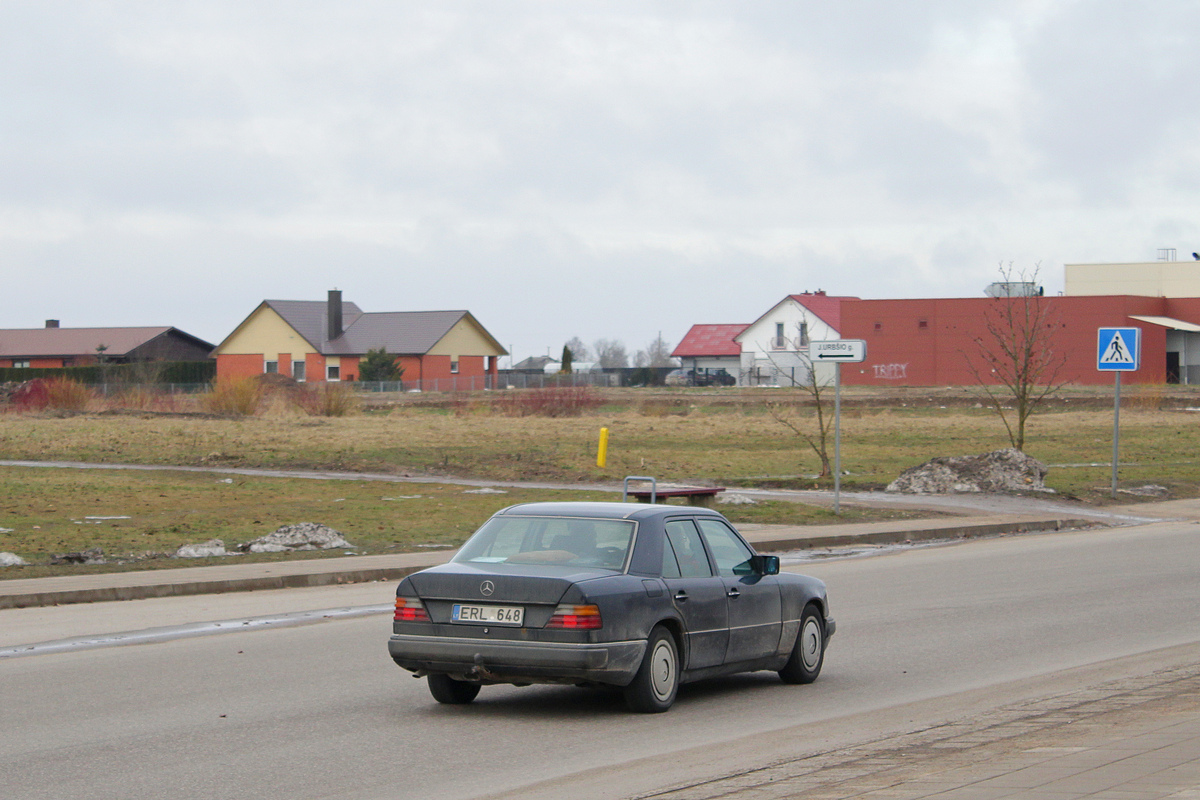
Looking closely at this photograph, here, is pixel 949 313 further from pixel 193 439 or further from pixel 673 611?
pixel 673 611

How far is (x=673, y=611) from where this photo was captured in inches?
353

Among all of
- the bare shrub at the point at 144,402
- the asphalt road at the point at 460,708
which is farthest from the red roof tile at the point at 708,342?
the asphalt road at the point at 460,708

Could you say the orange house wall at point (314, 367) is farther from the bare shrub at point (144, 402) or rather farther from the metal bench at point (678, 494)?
the metal bench at point (678, 494)

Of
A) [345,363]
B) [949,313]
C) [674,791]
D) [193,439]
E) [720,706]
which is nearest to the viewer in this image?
[674,791]

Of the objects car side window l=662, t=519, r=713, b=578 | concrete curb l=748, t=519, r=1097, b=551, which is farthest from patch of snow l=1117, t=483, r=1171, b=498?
car side window l=662, t=519, r=713, b=578

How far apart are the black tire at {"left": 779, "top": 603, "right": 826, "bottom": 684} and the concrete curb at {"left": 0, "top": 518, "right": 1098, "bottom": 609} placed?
296 inches

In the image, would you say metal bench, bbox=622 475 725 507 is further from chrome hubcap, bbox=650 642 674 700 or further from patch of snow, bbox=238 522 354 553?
chrome hubcap, bbox=650 642 674 700

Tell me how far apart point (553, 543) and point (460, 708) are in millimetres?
1286

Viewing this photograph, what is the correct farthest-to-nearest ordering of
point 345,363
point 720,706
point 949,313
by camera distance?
point 345,363, point 949,313, point 720,706

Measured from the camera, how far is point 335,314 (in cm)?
10725

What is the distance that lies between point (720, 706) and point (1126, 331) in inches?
804

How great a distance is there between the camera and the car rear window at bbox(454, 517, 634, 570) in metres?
9.08

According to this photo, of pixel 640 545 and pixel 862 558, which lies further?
pixel 862 558

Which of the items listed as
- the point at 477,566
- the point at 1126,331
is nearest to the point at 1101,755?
the point at 477,566
